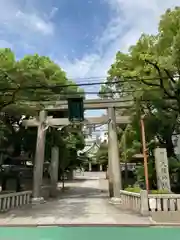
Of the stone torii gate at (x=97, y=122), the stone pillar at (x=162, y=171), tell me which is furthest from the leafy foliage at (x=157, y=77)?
the stone pillar at (x=162, y=171)

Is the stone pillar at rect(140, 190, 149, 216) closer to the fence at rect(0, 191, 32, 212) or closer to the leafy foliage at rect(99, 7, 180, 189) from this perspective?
the leafy foliage at rect(99, 7, 180, 189)

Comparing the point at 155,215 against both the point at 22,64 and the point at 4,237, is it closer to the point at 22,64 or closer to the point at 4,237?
the point at 4,237

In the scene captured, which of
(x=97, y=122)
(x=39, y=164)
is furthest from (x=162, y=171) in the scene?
(x=39, y=164)

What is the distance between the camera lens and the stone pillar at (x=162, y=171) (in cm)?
1035

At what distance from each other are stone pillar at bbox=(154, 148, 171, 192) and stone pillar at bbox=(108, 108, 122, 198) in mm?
2407

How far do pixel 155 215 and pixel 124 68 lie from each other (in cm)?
677

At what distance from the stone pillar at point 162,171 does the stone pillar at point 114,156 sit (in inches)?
94.7

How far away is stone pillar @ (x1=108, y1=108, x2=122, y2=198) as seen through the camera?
40.8ft

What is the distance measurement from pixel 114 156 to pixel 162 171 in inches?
113

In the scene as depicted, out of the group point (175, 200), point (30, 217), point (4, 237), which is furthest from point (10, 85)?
point (175, 200)

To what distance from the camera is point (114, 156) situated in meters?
12.9

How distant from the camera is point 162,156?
10805 mm

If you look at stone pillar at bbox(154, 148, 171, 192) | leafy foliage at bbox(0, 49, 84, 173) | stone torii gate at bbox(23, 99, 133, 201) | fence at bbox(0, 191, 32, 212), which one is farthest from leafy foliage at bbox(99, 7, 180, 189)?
fence at bbox(0, 191, 32, 212)

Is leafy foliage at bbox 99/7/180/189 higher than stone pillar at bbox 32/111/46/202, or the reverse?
leafy foliage at bbox 99/7/180/189
